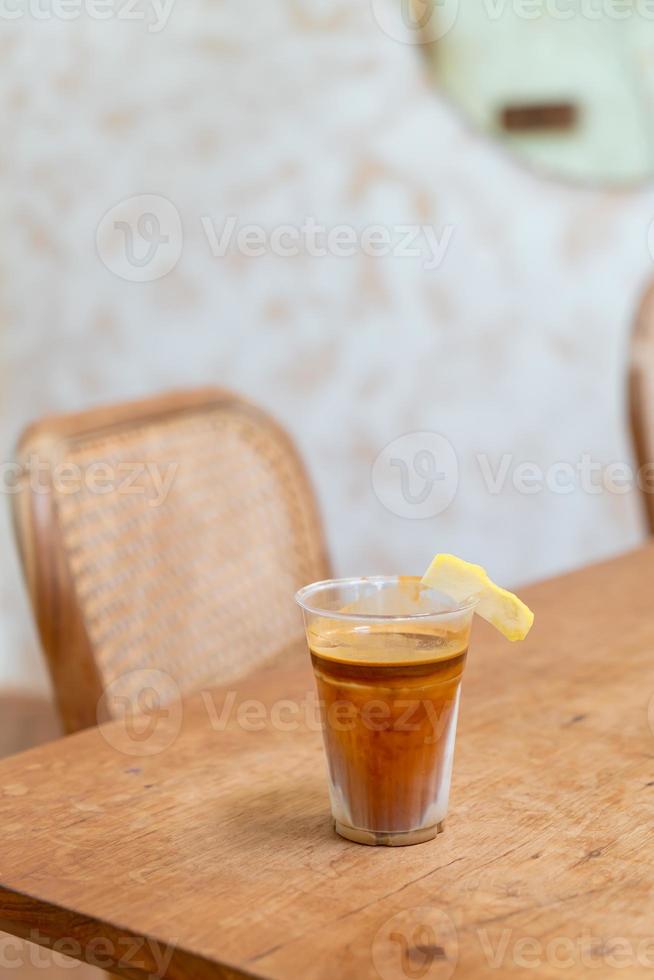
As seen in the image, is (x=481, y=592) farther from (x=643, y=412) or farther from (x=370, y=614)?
(x=643, y=412)

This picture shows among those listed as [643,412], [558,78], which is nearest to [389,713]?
[643,412]

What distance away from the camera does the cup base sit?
66 cm

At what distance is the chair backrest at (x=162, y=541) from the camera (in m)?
1.09

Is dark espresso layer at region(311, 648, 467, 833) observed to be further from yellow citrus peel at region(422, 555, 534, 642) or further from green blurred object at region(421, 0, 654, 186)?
green blurred object at region(421, 0, 654, 186)

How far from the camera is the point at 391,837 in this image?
2.15 feet

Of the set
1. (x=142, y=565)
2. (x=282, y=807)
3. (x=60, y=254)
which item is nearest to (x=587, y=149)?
(x=60, y=254)

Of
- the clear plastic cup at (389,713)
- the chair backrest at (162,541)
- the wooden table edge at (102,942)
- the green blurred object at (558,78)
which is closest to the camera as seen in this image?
the wooden table edge at (102,942)

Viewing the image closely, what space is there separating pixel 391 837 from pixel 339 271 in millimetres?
2015

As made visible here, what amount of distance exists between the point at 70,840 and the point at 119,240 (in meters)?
2.28

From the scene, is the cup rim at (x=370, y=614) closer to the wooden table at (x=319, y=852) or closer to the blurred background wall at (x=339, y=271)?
the wooden table at (x=319, y=852)

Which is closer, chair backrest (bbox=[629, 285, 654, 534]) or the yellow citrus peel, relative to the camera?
the yellow citrus peel

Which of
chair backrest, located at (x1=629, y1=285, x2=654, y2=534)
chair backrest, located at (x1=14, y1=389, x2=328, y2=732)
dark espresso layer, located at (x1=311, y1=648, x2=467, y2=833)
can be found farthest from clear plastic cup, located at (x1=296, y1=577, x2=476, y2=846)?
chair backrest, located at (x1=629, y1=285, x2=654, y2=534)

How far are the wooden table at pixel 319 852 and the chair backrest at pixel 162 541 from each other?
0.22 metres

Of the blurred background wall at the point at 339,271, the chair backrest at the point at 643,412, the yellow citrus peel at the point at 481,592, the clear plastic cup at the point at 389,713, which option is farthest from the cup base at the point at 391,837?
the blurred background wall at the point at 339,271
